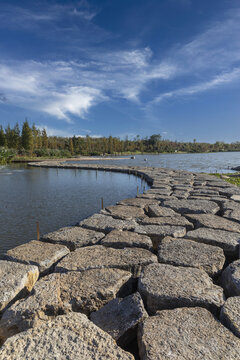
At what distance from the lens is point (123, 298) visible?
6.59 ft

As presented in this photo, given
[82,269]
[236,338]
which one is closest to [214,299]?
[236,338]

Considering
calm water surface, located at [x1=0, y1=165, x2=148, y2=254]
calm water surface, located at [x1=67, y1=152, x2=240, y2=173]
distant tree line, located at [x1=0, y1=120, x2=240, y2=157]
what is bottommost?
calm water surface, located at [x1=0, y1=165, x2=148, y2=254]

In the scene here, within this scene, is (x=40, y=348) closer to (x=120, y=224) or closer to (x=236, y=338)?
(x=236, y=338)

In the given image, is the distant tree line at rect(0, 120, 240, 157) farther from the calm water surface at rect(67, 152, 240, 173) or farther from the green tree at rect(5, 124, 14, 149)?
the calm water surface at rect(67, 152, 240, 173)

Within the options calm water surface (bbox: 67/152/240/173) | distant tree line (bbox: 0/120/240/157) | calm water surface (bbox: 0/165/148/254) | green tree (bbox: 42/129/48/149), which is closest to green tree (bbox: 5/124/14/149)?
distant tree line (bbox: 0/120/240/157)

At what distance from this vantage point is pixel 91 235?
3.45 metres

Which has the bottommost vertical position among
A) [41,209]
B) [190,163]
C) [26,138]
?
[41,209]

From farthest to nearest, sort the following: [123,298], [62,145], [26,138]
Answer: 1. [62,145]
2. [26,138]
3. [123,298]

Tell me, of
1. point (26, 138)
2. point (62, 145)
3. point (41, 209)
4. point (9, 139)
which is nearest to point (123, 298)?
point (41, 209)

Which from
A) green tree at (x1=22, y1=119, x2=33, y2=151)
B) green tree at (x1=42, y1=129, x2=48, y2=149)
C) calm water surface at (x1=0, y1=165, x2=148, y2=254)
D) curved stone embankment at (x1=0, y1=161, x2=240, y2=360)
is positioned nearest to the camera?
curved stone embankment at (x1=0, y1=161, x2=240, y2=360)

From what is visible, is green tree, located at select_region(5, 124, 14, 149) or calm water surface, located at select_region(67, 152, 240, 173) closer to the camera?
calm water surface, located at select_region(67, 152, 240, 173)

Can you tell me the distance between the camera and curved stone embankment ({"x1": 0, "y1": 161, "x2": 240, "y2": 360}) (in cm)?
151

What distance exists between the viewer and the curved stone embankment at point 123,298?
1.51 metres

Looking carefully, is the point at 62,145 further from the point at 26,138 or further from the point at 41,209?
the point at 41,209
